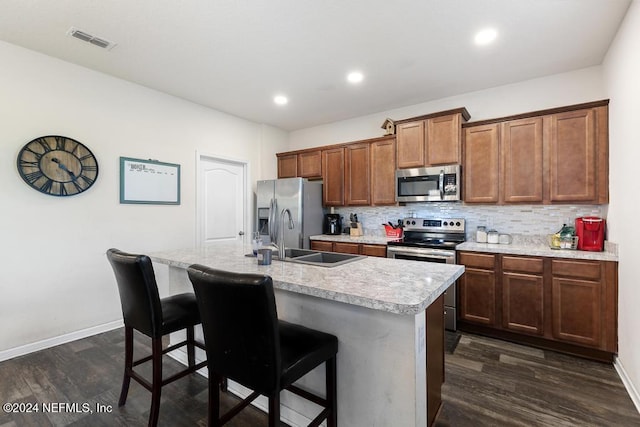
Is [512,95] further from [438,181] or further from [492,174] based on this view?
[438,181]

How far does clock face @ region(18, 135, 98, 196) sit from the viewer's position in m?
2.64

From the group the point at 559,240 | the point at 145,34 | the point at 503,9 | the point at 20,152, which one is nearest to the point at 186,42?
the point at 145,34

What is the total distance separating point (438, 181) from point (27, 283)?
166 inches

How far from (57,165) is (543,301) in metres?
4.67

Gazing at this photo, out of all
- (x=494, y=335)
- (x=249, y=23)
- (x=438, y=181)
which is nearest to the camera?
(x=249, y=23)

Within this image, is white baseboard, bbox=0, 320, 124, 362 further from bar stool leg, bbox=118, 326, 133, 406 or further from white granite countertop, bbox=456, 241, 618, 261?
white granite countertop, bbox=456, 241, 618, 261

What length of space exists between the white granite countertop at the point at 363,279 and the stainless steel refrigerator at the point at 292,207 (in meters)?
1.95

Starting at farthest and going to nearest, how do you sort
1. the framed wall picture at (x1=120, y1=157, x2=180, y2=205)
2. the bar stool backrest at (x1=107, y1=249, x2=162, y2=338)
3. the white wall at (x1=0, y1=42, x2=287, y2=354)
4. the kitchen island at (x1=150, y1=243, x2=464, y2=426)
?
1. the framed wall picture at (x1=120, y1=157, x2=180, y2=205)
2. the white wall at (x1=0, y1=42, x2=287, y2=354)
3. the bar stool backrest at (x1=107, y1=249, x2=162, y2=338)
4. the kitchen island at (x1=150, y1=243, x2=464, y2=426)

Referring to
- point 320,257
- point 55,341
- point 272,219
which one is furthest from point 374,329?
point 55,341

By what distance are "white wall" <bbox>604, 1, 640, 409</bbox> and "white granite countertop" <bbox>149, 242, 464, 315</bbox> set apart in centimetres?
138

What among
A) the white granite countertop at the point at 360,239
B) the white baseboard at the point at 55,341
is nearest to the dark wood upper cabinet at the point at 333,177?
the white granite countertop at the point at 360,239

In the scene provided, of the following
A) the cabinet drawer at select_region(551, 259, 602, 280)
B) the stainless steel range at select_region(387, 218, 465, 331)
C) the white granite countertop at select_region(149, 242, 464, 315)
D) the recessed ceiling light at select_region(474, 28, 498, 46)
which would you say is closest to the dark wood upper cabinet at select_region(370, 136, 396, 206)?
the stainless steel range at select_region(387, 218, 465, 331)

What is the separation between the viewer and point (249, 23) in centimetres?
228

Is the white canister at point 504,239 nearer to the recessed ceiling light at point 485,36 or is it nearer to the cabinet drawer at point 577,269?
the cabinet drawer at point 577,269
